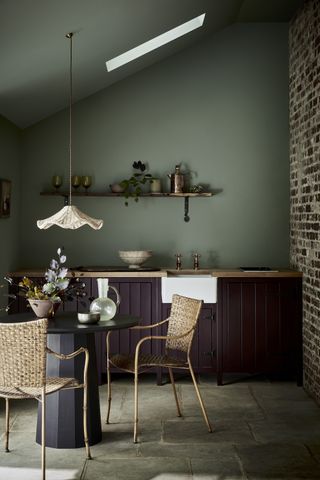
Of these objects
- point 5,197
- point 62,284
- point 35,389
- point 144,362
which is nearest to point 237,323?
point 144,362

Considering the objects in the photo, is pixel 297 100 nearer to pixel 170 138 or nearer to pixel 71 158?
pixel 170 138

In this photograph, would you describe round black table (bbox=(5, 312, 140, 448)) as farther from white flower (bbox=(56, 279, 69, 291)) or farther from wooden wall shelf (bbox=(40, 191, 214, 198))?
wooden wall shelf (bbox=(40, 191, 214, 198))

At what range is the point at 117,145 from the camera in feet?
23.3

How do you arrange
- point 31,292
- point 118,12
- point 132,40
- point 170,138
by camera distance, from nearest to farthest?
point 31,292 → point 118,12 → point 132,40 → point 170,138

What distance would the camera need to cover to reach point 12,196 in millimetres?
6734

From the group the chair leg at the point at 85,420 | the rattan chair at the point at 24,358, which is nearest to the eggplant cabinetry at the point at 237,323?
the chair leg at the point at 85,420

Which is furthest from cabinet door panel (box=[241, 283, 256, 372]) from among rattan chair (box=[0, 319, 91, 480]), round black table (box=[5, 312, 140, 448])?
rattan chair (box=[0, 319, 91, 480])

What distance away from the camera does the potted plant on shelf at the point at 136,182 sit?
6.88 m

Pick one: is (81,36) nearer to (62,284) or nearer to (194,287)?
(62,284)

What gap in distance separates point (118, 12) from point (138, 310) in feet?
8.88

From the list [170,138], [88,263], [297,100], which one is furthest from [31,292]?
[297,100]

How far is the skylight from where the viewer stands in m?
6.50

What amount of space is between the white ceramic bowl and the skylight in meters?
1.76

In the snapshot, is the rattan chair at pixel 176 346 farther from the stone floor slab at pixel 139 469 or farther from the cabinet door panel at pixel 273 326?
the cabinet door panel at pixel 273 326
